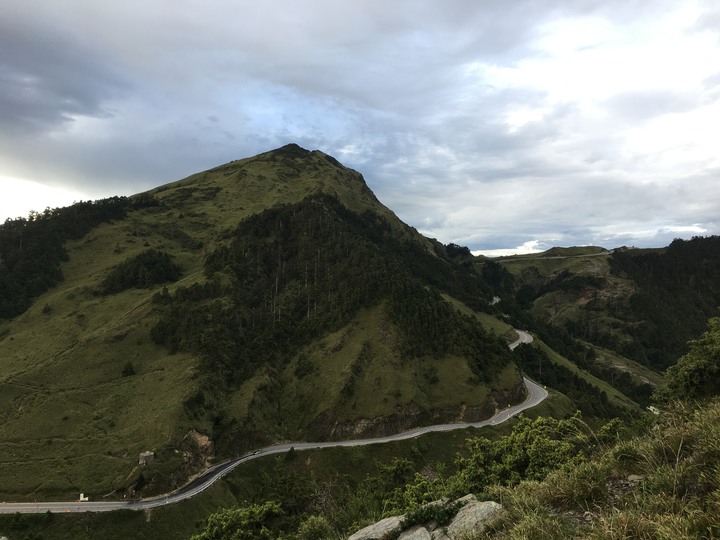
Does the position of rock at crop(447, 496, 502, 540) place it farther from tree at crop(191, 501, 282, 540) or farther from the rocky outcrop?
tree at crop(191, 501, 282, 540)

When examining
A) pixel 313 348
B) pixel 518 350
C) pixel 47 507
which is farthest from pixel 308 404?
pixel 518 350

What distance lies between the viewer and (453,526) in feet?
46.0

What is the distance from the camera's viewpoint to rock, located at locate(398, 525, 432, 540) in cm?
1438

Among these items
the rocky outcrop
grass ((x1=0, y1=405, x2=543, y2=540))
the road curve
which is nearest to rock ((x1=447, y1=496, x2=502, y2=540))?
the rocky outcrop

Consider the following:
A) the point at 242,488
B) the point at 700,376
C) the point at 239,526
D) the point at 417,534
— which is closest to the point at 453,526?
the point at 417,534

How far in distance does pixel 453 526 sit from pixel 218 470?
87324 mm

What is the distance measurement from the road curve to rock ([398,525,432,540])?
7500cm

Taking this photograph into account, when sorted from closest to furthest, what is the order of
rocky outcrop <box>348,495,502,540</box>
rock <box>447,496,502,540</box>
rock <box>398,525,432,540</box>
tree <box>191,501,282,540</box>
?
rock <box>447,496,502,540</box> → rocky outcrop <box>348,495,502,540</box> → rock <box>398,525,432,540</box> → tree <box>191,501,282,540</box>

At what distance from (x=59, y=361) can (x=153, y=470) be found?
49.1m

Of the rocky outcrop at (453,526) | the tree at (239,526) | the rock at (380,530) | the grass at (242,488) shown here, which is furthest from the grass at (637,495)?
the grass at (242,488)

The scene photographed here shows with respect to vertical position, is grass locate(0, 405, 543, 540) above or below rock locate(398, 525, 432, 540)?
below

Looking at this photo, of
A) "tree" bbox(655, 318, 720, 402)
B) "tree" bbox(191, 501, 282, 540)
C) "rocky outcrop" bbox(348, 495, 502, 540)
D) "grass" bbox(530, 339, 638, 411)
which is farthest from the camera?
"grass" bbox(530, 339, 638, 411)

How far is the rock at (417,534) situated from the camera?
1438 centimetres

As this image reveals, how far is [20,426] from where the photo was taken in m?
85.4
